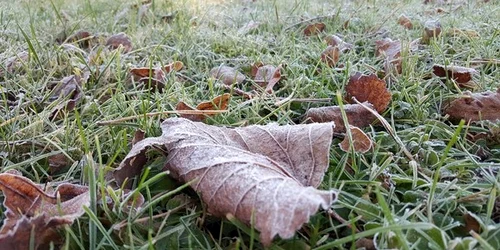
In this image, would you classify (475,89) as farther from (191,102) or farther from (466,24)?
(466,24)

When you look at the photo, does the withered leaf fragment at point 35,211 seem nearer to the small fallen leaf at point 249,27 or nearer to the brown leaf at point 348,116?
the brown leaf at point 348,116

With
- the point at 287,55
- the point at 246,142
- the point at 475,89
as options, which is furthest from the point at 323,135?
the point at 287,55

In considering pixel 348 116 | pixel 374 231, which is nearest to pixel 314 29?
pixel 348 116

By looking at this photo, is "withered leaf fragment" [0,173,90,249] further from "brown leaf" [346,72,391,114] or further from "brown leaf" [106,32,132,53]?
"brown leaf" [106,32,132,53]

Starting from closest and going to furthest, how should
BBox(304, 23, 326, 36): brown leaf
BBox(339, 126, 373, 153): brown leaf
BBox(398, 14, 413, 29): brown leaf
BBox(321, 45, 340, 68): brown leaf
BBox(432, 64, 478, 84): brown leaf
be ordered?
BBox(339, 126, 373, 153): brown leaf
BBox(432, 64, 478, 84): brown leaf
BBox(321, 45, 340, 68): brown leaf
BBox(304, 23, 326, 36): brown leaf
BBox(398, 14, 413, 29): brown leaf

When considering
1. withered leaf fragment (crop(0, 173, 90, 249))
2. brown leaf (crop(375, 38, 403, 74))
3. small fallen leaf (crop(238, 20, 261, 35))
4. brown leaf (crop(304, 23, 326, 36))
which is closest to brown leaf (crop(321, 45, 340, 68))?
brown leaf (crop(375, 38, 403, 74))

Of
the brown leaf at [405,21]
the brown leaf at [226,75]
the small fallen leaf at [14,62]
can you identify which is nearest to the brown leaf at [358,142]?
the brown leaf at [226,75]

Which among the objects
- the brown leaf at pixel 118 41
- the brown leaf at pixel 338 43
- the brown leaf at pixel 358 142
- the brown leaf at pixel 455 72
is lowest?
the brown leaf at pixel 338 43

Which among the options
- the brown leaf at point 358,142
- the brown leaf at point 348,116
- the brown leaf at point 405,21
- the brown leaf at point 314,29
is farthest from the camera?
the brown leaf at point 405,21
